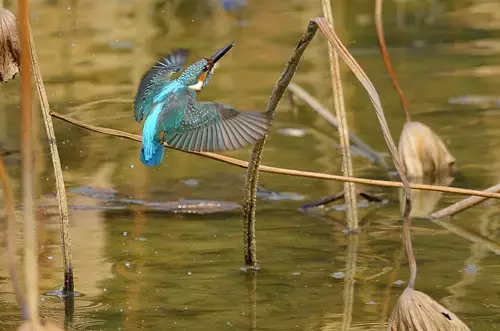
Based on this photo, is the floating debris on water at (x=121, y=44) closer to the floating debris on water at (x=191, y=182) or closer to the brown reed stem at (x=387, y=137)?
the floating debris on water at (x=191, y=182)

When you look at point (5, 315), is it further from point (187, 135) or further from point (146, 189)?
point (146, 189)

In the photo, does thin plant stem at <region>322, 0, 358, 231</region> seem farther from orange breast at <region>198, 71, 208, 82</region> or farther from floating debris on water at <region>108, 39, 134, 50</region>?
floating debris on water at <region>108, 39, 134, 50</region>

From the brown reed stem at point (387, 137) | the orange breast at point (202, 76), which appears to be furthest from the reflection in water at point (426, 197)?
the brown reed stem at point (387, 137)

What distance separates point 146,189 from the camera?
5348mm

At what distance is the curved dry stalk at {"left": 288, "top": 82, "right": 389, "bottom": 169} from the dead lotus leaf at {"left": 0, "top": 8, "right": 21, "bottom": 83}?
2357 mm

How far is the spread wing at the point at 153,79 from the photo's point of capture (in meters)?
3.87

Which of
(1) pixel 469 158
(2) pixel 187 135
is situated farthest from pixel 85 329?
(1) pixel 469 158

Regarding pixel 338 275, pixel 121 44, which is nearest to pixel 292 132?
pixel 338 275

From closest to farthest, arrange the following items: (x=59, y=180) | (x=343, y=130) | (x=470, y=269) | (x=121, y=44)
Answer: (x=59, y=180) → (x=470, y=269) → (x=343, y=130) → (x=121, y=44)

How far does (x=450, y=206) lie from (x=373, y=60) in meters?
3.24

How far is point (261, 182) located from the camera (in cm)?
549

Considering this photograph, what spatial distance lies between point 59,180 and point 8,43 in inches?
19.6

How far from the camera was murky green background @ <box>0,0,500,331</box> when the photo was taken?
3898 millimetres

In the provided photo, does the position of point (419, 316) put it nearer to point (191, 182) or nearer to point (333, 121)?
point (191, 182)
